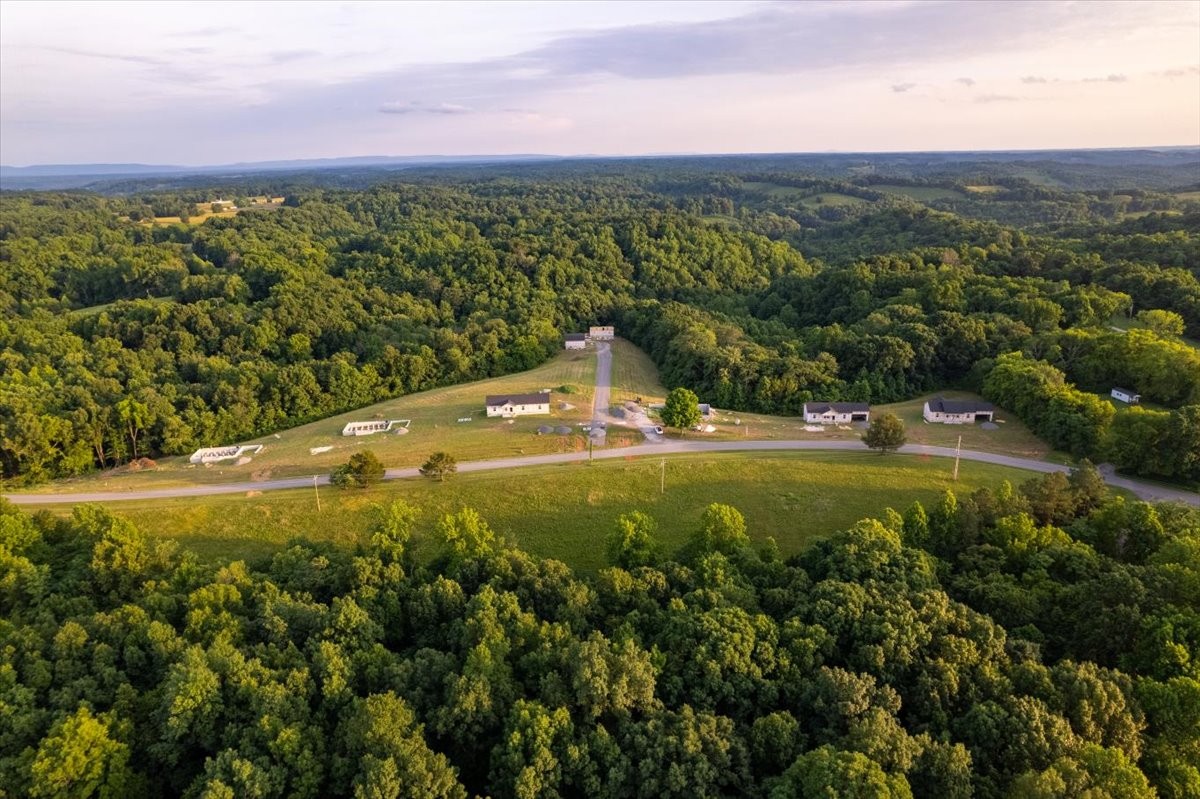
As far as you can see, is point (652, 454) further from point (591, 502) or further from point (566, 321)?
point (566, 321)

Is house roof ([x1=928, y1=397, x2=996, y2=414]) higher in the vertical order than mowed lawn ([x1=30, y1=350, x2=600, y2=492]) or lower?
higher

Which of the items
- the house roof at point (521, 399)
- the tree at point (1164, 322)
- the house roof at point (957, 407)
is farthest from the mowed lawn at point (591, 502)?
the tree at point (1164, 322)

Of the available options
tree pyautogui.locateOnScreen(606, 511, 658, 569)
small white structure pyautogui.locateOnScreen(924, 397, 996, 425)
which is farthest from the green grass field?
tree pyautogui.locateOnScreen(606, 511, 658, 569)

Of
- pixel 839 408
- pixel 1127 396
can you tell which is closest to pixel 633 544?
pixel 839 408

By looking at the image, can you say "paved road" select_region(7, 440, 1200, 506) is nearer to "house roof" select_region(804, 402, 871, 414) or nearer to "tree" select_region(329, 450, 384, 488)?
"tree" select_region(329, 450, 384, 488)

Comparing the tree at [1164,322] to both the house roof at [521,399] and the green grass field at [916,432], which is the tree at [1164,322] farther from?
the house roof at [521,399]

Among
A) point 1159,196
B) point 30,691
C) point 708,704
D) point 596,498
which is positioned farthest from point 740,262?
point 1159,196
